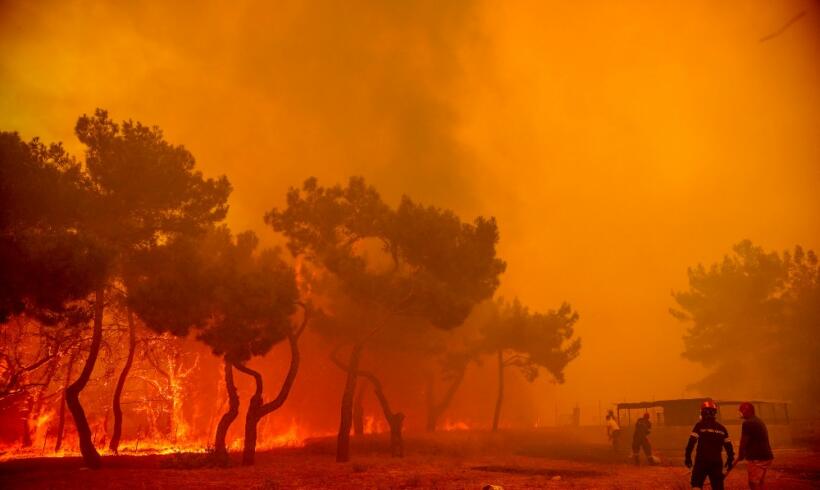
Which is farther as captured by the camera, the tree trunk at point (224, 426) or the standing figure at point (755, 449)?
the tree trunk at point (224, 426)

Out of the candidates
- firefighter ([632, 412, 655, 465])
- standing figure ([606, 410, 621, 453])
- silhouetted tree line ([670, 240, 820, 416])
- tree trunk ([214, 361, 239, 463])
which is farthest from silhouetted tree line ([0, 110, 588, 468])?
silhouetted tree line ([670, 240, 820, 416])

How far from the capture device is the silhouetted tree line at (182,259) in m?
17.8

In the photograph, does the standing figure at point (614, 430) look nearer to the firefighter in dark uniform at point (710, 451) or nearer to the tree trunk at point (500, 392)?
the tree trunk at point (500, 392)

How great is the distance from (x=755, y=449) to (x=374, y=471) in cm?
1393

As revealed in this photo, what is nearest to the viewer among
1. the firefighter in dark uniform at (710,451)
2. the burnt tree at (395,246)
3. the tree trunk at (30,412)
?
the firefighter in dark uniform at (710,451)

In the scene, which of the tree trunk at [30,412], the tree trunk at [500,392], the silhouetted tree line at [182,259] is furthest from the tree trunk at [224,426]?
the tree trunk at [500,392]

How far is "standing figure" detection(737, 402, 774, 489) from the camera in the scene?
38.7 ft

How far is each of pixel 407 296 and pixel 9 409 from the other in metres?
25.7

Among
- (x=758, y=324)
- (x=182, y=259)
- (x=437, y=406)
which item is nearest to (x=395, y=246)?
(x=182, y=259)

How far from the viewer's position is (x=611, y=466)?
25.1m

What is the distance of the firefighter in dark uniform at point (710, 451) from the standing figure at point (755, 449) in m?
0.50

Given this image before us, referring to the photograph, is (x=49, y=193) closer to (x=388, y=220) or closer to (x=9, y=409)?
(x=388, y=220)

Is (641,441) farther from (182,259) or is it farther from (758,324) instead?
(758,324)

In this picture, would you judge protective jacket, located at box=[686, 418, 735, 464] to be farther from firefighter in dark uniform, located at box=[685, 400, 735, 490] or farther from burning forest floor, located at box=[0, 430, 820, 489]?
burning forest floor, located at box=[0, 430, 820, 489]
